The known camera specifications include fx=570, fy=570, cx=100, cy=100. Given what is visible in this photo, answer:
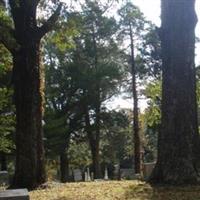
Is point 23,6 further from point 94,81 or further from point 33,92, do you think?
point 94,81

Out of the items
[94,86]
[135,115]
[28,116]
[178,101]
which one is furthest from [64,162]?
[178,101]

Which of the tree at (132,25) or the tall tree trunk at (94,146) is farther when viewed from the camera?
the tall tree trunk at (94,146)

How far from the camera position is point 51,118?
45094 mm

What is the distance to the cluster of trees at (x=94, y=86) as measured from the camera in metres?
11.6

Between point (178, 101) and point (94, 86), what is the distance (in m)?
37.9

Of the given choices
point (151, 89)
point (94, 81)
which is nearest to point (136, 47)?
point (94, 81)

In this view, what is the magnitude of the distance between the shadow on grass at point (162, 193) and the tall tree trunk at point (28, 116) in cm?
331

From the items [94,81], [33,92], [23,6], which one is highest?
[94,81]

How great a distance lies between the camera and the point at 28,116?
1378 centimetres

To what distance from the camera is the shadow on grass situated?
985 cm

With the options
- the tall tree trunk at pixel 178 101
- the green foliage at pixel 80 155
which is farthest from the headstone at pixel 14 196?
the green foliage at pixel 80 155

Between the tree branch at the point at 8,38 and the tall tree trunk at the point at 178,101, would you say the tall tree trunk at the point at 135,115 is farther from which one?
the tall tree trunk at the point at 178,101

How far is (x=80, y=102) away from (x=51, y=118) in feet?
20.0

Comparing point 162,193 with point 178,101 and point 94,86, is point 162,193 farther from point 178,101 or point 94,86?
point 94,86
